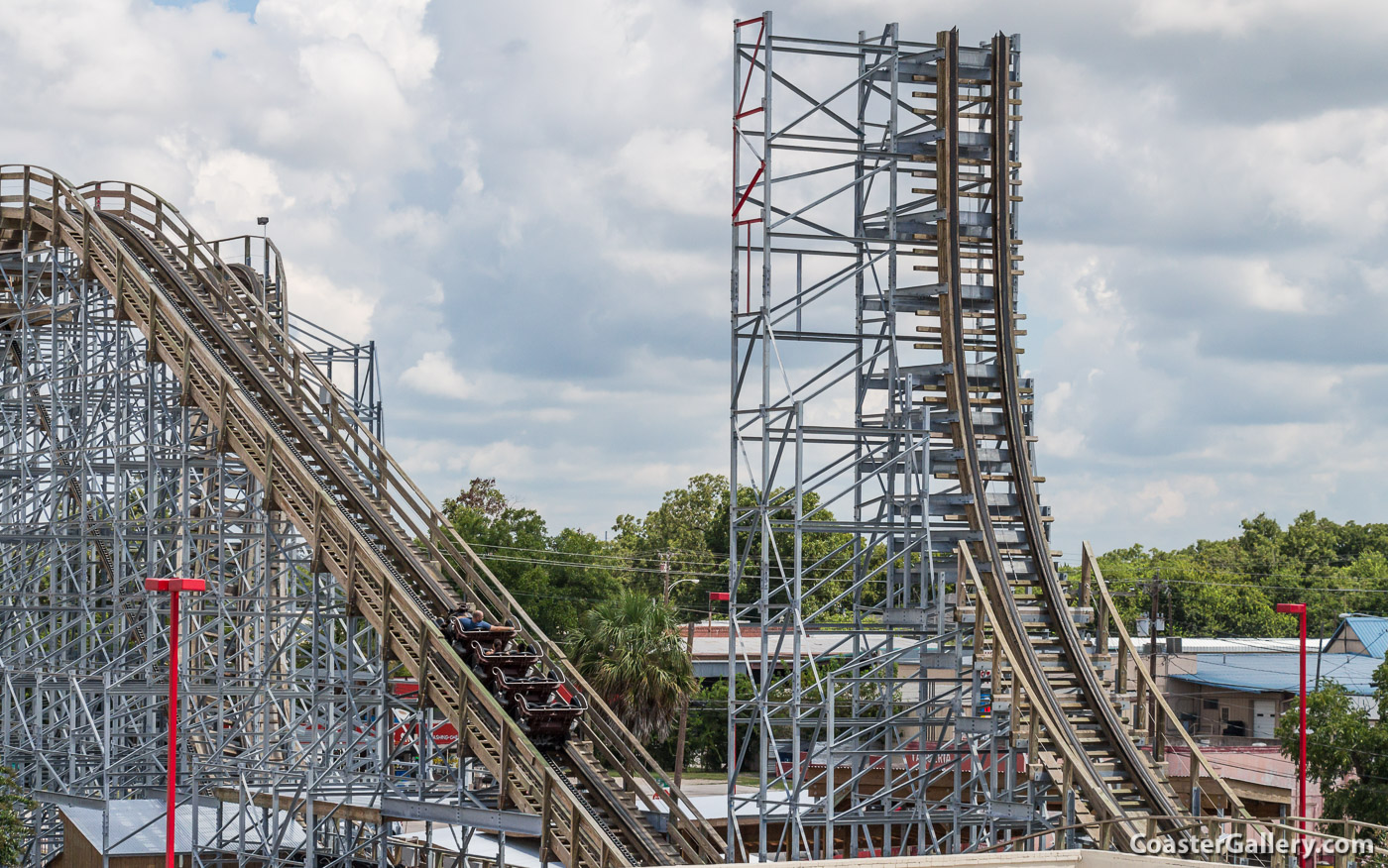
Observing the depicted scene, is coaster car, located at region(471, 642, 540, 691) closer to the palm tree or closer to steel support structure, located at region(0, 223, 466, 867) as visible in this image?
steel support structure, located at region(0, 223, 466, 867)

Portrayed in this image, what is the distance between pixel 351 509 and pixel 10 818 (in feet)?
25.3

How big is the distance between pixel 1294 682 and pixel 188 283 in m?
41.9

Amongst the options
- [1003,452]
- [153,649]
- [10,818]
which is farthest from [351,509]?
[1003,452]

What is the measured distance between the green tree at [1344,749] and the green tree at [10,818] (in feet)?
71.6

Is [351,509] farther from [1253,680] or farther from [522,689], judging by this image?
[1253,680]

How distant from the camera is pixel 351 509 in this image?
95.7ft

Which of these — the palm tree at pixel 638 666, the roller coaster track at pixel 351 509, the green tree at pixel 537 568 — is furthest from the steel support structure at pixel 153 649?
the green tree at pixel 537 568

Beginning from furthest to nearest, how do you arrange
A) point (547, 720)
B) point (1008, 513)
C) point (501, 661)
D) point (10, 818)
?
point (1008, 513) < point (501, 661) < point (547, 720) < point (10, 818)

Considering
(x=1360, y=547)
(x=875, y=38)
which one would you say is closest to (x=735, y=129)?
(x=875, y=38)

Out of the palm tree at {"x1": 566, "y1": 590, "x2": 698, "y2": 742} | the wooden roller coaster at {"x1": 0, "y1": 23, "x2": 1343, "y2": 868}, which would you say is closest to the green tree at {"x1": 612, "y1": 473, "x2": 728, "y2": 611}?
the palm tree at {"x1": 566, "y1": 590, "x2": 698, "y2": 742}

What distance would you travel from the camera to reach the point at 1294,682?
190 feet

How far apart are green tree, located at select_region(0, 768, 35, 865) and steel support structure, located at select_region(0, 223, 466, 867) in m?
1.35

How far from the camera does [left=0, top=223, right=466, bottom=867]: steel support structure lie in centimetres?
2673

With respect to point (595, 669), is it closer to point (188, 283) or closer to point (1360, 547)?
point (188, 283)
